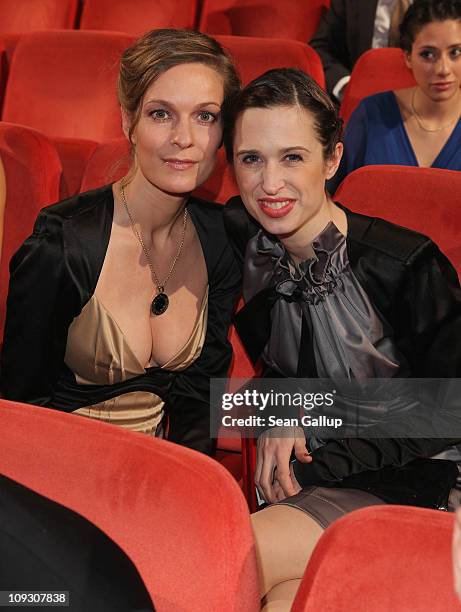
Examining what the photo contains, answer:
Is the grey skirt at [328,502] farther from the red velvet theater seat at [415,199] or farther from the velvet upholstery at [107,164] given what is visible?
the velvet upholstery at [107,164]

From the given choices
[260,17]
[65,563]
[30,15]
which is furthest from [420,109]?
[65,563]

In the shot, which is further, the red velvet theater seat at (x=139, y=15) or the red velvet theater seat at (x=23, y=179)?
the red velvet theater seat at (x=139, y=15)

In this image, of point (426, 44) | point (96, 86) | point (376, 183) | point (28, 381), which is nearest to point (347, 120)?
point (426, 44)

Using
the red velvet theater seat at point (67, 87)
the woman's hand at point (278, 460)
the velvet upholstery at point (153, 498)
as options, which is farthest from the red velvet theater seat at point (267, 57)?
the velvet upholstery at point (153, 498)

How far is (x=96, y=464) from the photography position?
26.0 inches

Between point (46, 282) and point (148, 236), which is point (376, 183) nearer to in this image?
point (148, 236)

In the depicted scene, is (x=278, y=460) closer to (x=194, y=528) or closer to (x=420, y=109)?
(x=194, y=528)

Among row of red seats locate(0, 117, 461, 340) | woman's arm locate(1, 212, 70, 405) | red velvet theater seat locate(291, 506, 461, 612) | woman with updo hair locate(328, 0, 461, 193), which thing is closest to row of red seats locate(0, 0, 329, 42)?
woman with updo hair locate(328, 0, 461, 193)

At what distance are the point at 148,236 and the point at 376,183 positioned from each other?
29 cm

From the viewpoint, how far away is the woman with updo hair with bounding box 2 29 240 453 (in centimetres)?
107

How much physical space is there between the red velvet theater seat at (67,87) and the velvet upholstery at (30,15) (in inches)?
21.1

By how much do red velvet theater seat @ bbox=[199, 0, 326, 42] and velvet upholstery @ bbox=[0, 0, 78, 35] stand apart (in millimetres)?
364

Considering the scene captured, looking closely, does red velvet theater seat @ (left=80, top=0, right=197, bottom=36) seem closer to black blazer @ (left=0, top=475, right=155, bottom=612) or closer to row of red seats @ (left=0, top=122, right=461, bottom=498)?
row of red seats @ (left=0, top=122, right=461, bottom=498)

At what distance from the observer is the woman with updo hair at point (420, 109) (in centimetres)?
168
